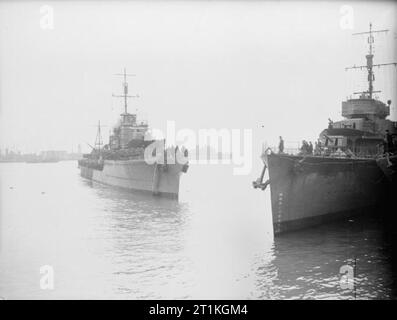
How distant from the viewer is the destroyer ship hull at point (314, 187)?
17.6 metres

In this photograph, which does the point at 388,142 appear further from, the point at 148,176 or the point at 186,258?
the point at 148,176

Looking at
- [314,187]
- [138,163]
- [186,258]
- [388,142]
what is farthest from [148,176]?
[186,258]

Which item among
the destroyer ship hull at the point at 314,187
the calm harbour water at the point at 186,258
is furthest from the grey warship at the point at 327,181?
the calm harbour water at the point at 186,258

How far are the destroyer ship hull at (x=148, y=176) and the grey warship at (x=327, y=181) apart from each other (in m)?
14.7

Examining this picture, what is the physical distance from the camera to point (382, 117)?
27828 mm

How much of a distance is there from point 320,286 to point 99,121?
62043 mm

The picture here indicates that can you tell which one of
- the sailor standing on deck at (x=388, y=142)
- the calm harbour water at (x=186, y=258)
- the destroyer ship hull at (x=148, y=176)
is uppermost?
the sailor standing on deck at (x=388, y=142)

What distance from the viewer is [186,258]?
14.1 m

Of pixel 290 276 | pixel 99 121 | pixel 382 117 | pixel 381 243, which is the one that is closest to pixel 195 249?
pixel 290 276

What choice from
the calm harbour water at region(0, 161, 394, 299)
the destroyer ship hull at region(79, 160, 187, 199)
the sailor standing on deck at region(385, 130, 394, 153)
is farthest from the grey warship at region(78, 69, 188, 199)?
the sailor standing on deck at region(385, 130, 394, 153)

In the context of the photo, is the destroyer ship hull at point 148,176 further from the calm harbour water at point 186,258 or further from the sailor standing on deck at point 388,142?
the sailor standing on deck at point 388,142

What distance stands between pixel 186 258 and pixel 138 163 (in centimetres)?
2219

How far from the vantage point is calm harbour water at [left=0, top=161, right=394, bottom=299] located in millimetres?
10727
